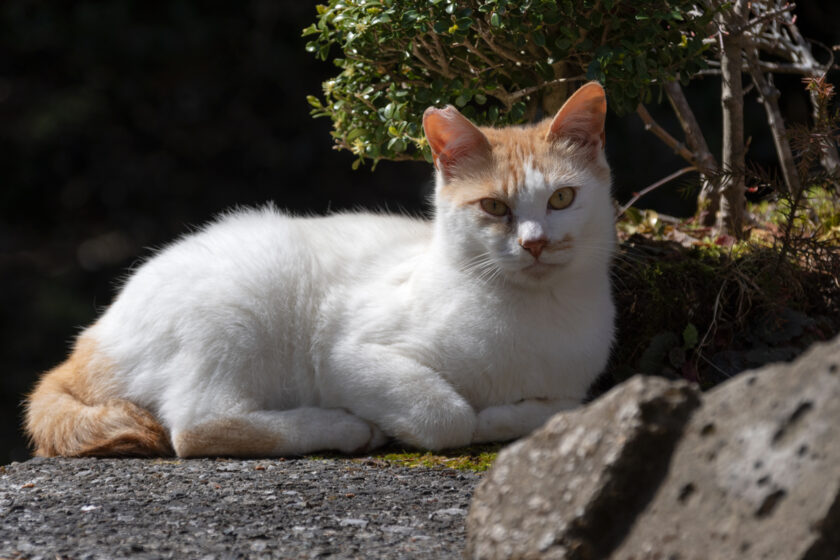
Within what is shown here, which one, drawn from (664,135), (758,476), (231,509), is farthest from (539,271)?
(664,135)

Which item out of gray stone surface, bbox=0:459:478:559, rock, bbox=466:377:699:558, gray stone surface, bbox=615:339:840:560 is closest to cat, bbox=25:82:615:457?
gray stone surface, bbox=0:459:478:559

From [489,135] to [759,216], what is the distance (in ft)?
8.07

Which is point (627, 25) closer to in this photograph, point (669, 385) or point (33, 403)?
point (669, 385)

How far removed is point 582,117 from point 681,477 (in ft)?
4.76

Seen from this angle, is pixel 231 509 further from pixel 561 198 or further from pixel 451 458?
pixel 561 198

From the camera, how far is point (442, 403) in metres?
2.53

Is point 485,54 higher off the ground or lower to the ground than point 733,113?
higher

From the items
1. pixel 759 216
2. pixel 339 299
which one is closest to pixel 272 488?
pixel 339 299

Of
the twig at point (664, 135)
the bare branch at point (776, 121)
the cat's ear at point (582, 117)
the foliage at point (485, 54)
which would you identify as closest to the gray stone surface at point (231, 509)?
the cat's ear at point (582, 117)

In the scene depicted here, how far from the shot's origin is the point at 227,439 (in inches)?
103

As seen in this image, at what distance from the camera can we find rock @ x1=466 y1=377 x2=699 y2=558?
4.58 ft

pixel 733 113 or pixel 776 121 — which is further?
pixel 776 121

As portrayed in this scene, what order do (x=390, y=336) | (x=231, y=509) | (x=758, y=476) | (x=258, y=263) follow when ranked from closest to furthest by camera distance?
(x=758, y=476), (x=231, y=509), (x=390, y=336), (x=258, y=263)

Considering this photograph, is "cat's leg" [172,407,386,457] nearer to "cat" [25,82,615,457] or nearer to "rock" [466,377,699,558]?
"cat" [25,82,615,457]
